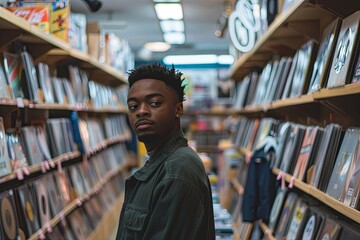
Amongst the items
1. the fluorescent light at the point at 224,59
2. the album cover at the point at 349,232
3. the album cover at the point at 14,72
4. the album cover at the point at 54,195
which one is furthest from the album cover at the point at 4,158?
the fluorescent light at the point at 224,59

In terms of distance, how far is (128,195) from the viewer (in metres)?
1.96

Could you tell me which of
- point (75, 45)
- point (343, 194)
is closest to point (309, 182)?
point (343, 194)

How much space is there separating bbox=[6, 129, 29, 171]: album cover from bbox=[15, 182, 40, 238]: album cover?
0.56 ft

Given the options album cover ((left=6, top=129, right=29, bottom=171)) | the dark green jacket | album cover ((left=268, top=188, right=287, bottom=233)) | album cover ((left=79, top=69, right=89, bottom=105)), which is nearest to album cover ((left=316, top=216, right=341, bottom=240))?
the dark green jacket

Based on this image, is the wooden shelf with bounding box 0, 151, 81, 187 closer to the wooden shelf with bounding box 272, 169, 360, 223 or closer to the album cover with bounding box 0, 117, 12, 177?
the album cover with bounding box 0, 117, 12, 177

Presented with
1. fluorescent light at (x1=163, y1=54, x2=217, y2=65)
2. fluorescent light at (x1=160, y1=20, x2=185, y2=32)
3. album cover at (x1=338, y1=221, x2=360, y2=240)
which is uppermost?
fluorescent light at (x1=160, y1=20, x2=185, y2=32)

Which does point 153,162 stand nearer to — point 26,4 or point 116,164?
point 26,4

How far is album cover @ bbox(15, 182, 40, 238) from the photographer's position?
9.86 feet

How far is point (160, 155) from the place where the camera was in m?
1.90

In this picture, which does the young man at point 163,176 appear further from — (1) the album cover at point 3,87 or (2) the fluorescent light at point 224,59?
(2) the fluorescent light at point 224,59

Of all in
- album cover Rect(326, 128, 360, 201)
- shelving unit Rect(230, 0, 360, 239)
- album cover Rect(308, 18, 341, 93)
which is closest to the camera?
album cover Rect(326, 128, 360, 201)

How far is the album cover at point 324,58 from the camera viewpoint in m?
2.38

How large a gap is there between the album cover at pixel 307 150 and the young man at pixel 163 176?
0.91 meters

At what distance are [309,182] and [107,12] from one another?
6.72 metres
